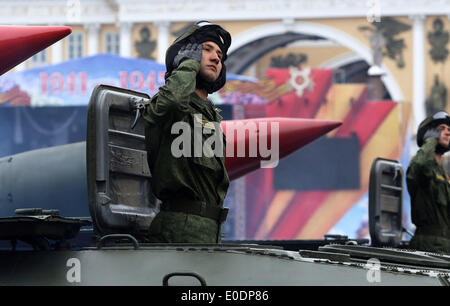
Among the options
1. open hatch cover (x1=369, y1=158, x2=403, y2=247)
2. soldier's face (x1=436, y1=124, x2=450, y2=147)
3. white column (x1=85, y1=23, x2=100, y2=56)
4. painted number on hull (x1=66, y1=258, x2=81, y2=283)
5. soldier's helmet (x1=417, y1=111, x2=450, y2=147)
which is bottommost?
painted number on hull (x1=66, y1=258, x2=81, y2=283)

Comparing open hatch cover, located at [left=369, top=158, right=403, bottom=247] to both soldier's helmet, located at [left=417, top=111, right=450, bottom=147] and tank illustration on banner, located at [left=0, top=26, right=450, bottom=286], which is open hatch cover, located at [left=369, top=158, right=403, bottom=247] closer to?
tank illustration on banner, located at [left=0, top=26, right=450, bottom=286]

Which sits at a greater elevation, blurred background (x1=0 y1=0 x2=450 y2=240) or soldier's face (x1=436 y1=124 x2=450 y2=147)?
blurred background (x1=0 y1=0 x2=450 y2=240)

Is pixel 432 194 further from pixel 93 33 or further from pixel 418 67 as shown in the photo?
pixel 93 33

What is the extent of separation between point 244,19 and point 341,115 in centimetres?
2119

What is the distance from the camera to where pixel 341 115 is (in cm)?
2912

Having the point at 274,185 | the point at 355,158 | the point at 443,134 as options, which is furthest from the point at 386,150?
the point at 443,134

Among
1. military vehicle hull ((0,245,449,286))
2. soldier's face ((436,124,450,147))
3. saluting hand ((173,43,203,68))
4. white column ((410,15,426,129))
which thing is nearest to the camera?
military vehicle hull ((0,245,449,286))

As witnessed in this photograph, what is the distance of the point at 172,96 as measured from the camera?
4449 millimetres

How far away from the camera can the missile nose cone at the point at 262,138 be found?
8297mm

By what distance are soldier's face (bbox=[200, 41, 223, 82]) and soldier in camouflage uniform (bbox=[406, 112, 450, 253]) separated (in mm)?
3126

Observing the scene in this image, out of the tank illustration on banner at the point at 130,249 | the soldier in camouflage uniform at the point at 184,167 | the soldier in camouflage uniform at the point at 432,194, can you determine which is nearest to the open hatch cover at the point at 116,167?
the tank illustration on banner at the point at 130,249

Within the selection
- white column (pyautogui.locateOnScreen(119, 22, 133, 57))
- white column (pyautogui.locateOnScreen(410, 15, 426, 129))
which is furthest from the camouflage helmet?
white column (pyautogui.locateOnScreen(410, 15, 426, 129))

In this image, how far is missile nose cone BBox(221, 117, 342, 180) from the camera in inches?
327
